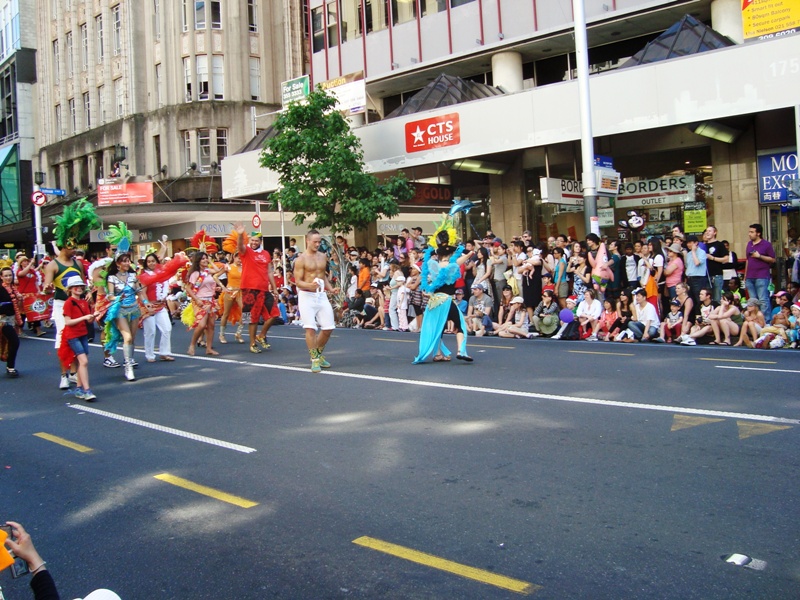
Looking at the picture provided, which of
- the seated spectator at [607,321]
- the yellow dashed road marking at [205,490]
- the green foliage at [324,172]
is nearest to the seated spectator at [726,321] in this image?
the seated spectator at [607,321]

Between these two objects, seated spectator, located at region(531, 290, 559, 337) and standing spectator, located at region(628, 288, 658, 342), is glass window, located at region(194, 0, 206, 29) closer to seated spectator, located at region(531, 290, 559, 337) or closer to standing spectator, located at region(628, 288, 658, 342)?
seated spectator, located at region(531, 290, 559, 337)

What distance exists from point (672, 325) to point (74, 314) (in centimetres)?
978

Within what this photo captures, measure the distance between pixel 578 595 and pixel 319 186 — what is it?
18.7 meters

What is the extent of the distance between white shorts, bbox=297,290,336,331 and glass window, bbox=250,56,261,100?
34.6 meters

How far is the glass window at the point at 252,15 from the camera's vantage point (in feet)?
143

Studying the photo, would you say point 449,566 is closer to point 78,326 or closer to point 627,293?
point 78,326

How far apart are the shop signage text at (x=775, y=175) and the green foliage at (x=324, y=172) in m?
8.57

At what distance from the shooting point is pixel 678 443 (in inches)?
253

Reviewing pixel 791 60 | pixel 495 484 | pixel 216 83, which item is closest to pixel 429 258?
pixel 495 484

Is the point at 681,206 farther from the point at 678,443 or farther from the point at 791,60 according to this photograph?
the point at 678,443

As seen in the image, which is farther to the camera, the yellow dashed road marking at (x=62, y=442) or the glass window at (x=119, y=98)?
the glass window at (x=119, y=98)

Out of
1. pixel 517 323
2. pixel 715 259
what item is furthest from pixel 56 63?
pixel 715 259

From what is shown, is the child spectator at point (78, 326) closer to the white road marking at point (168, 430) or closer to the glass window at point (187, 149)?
the white road marking at point (168, 430)

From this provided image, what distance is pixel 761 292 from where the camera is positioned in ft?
46.5
